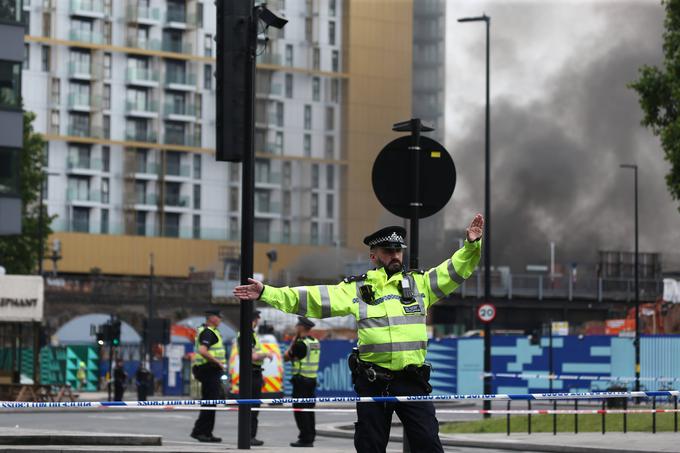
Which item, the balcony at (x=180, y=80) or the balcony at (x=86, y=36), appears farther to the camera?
the balcony at (x=180, y=80)

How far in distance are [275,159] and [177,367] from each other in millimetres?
66969

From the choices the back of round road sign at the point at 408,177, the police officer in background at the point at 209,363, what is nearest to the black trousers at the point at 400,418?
the back of round road sign at the point at 408,177

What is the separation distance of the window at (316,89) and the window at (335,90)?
1.03 metres

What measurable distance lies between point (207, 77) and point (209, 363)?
10217cm

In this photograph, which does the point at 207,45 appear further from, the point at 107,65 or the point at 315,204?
the point at 315,204

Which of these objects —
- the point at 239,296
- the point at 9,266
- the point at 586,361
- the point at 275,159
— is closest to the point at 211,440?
the point at 239,296

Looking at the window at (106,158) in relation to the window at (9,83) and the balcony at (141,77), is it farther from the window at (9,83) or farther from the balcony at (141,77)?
the window at (9,83)

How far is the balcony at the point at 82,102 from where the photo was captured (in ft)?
377

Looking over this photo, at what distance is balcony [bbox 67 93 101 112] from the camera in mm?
114938

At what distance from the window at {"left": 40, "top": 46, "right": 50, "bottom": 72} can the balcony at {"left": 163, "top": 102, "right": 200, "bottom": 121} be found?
920 centimetres

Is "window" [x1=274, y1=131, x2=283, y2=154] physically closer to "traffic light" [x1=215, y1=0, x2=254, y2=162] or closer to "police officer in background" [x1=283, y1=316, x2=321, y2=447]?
"police officer in background" [x1=283, y1=316, x2=321, y2=447]

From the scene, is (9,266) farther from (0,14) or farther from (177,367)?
(0,14)

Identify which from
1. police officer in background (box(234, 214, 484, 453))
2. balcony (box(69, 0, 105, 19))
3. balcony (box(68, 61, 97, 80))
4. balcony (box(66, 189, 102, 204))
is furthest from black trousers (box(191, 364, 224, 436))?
balcony (box(69, 0, 105, 19))

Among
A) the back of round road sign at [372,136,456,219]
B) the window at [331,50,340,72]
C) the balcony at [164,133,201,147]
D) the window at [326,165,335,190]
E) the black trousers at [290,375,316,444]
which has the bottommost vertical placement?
the black trousers at [290,375,316,444]
